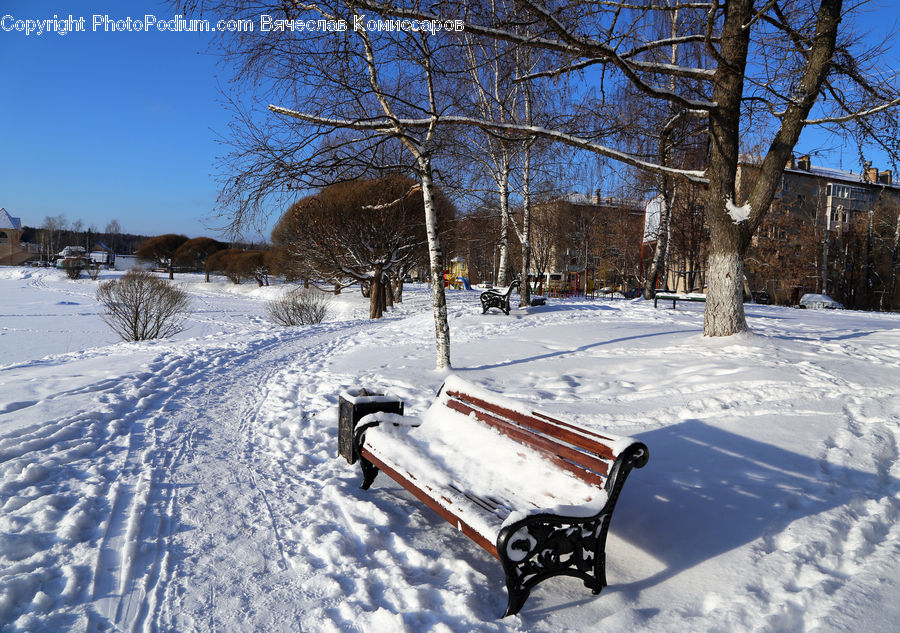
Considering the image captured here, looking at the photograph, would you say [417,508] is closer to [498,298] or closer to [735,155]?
[735,155]

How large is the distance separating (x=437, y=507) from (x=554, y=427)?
81cm

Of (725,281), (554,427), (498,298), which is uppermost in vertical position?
(725,281)

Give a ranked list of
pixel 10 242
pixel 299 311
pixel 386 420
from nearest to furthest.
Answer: pixel 386 420, pixel 299 311, pixel 10 242

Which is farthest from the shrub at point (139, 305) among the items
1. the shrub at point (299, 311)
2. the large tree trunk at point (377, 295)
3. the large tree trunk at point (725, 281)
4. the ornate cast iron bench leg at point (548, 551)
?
the ornate cast iron bench leg at point (548, 551)

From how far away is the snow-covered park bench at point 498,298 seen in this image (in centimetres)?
1504

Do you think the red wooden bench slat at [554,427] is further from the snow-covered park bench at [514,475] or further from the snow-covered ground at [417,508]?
the snow-covered ground at [417,508]

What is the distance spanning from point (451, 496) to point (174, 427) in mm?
3900

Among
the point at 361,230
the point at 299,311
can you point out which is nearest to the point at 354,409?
the point at 299,311

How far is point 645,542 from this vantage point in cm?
325

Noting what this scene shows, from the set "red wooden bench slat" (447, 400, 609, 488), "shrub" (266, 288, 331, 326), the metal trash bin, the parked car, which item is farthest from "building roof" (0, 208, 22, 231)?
"red wooden bench slat" (447, 400, 609, 488)

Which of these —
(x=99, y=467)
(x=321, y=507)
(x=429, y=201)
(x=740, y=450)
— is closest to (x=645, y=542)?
(x=740, y=450)

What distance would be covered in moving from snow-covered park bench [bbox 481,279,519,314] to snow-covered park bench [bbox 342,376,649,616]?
428 inches

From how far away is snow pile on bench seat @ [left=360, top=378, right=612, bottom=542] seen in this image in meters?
2.79

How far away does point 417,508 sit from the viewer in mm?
3850
